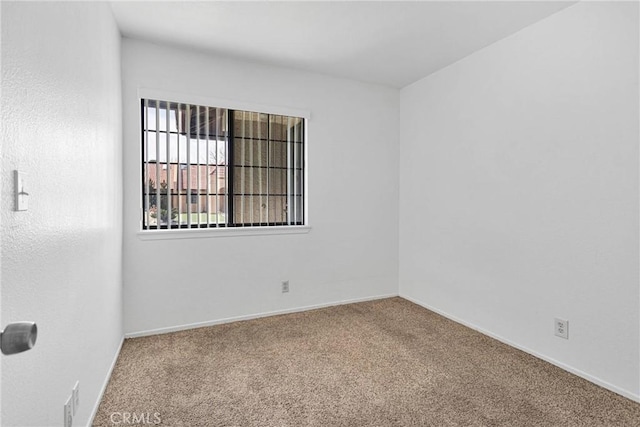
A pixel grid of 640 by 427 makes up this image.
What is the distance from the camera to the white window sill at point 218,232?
2.94 metres

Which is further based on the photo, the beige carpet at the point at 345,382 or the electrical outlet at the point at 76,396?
the beige carpet at the point at 345,382

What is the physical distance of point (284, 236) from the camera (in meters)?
3.50

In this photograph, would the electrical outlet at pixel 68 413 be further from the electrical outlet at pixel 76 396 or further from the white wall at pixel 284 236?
the white wall at pixel 284 236

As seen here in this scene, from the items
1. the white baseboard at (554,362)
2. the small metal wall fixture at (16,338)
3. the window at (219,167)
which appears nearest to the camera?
the small metal wall fixture at (16,338)

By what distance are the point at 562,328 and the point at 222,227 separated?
2850 millimetres

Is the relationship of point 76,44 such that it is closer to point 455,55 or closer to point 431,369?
point 431,369

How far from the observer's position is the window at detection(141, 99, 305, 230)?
3.00 metres

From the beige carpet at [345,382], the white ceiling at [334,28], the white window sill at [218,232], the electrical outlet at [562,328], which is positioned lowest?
the beige carpet at [345,382]

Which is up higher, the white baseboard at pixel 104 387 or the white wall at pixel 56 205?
the white wall at pixel 56 205

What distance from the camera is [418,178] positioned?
3.80m

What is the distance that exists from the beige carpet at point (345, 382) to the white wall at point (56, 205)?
0.44 meters

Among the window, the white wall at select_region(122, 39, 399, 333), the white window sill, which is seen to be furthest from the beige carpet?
the window

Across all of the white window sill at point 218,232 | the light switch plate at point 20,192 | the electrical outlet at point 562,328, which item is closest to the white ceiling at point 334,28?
the white window sill at point 218,232

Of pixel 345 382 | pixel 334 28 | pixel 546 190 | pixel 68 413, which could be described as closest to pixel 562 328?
pixel 546 190
